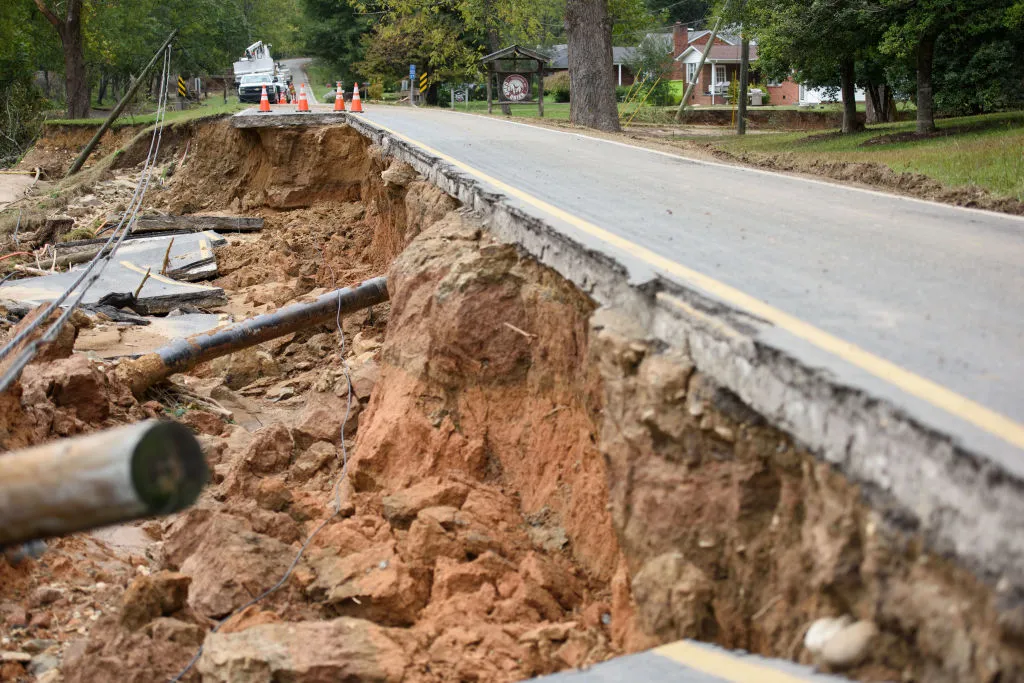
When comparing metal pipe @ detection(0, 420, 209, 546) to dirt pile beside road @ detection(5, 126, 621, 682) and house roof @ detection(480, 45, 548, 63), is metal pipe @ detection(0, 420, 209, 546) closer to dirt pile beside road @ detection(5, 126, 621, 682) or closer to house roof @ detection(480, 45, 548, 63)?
dirt pile beside road @ detection(5, 126, 621, 682)

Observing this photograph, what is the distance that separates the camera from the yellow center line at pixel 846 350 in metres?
2.81

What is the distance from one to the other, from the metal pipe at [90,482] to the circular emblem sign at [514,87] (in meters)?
30.1

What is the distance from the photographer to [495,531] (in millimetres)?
5188

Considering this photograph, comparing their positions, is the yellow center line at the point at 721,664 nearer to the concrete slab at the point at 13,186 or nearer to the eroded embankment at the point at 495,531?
the eroded embankment at the point at 495,531

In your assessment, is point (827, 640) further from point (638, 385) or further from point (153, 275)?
point (153, 275)

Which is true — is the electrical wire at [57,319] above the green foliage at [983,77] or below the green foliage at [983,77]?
→ below

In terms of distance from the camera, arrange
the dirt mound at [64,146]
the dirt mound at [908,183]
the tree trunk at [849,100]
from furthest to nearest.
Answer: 1. the dirt mound at [64,146]
2. the tree trunk at [849,100]
3. the dirt mound at [908,183]

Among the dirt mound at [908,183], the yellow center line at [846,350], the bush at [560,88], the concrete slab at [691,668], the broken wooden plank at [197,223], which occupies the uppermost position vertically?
the bush at [560,88]

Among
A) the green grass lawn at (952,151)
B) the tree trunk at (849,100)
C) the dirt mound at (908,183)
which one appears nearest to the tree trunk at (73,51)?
the green grass lawn at (952,151)

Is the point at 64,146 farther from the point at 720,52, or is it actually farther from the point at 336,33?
the point at 720,52

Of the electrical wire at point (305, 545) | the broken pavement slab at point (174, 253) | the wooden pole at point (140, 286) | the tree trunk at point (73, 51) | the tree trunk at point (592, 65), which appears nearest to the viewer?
the electrical wire at point (305, 545)

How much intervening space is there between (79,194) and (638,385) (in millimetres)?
20552

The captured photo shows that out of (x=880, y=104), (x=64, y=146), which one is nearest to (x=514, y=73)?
(x=880, y=104)

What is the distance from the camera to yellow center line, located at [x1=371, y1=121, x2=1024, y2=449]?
281cm
